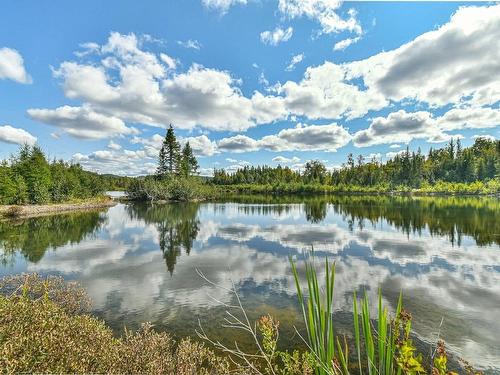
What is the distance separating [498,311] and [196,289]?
11160 mm

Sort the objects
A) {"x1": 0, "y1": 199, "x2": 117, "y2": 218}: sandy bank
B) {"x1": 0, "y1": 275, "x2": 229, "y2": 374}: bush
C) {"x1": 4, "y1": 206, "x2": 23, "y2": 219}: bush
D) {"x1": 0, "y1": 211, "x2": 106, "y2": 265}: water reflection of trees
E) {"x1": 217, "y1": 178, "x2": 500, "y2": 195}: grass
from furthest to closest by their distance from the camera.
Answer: {"x1": 217, "y1": 178, "x2": 500, "y2": 195}: grass, {"x1": 0, "y1": 199, "x2": 117, "y2": 218}: sandy bank, {"x1": 4, "y1": 206, "x2": 23, "y2": 219}: bush, {"x1": 0, "y1": 211, "x2": 106, "y2": 265}: water reflection of trees, {"x1": 0, "y1": 275, "x2": 229, "y2": 374}: bush

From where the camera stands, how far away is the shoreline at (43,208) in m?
38.3

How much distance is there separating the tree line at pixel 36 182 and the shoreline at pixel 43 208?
2.61 meters

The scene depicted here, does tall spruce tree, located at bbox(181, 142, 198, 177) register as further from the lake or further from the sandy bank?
the lake

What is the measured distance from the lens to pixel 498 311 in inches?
384

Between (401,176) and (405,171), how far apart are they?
236cm

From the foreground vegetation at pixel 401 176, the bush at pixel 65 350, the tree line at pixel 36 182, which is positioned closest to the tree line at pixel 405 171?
the foreground vegetation at pixel 401 176

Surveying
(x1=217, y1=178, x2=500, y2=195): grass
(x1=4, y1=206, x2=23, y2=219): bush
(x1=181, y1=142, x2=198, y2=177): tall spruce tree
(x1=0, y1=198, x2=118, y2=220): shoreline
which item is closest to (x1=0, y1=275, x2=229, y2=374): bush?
(x1=0, y1=198, x2=118, y2=220): shoreline

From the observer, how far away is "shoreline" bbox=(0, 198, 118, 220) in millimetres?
38312

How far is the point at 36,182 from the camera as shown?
1822 inches

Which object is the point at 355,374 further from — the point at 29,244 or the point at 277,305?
the point at 29,244

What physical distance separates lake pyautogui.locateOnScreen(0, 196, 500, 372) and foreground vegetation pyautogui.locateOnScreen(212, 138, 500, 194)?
80.9 meters

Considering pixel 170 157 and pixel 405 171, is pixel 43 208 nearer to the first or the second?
pixel 170 157

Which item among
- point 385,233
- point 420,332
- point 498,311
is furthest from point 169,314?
point 385,233
